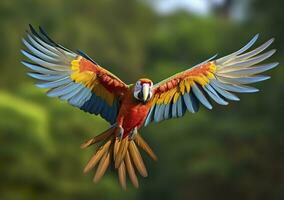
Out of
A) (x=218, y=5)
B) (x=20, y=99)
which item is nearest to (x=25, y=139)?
(x=20, y=99)

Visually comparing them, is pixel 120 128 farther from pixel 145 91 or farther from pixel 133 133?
pixel 145 91

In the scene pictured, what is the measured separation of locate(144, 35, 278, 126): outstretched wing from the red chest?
20cm

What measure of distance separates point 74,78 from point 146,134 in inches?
560

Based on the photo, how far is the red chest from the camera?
476 cm

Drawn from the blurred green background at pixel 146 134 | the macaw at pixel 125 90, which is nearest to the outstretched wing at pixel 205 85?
the macaw at pixel 125 90

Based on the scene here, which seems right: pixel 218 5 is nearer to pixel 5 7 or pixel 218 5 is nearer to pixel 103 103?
pixel 5 7

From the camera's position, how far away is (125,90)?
16.2 ft

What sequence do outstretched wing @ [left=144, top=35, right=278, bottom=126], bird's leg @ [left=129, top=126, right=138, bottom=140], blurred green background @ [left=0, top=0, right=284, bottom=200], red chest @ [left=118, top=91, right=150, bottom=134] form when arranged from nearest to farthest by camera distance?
1. red chest @ [left=118, top=91, right=150, bottom=134]
2. bird's leg @ [left=129, top=126, right=138, bottom=140]
3. outstretched wing @ [left=144, top=35, right=278, bottom=126]
4. blurred green background @ [left=0, top=0, right=284, bottom=200]

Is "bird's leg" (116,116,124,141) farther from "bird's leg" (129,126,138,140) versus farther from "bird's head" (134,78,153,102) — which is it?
"bird's head" (134,78,153,102)

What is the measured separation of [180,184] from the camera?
18938mm

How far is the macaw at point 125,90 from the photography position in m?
4.82

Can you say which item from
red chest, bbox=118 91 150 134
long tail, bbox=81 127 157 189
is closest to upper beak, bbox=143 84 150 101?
red chest, bbox=118 91 150 134

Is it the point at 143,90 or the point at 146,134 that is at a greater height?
the point at 146,134

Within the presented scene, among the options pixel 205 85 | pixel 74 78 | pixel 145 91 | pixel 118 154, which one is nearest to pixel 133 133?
pixel 118 154
